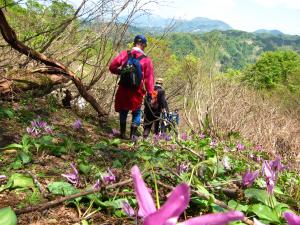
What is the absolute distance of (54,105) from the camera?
7.82 metres

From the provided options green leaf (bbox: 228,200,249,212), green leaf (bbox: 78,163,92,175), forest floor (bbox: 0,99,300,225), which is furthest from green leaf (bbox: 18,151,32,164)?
green leaf (bbox: 228,200,249,212)

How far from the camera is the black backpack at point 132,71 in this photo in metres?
6.25

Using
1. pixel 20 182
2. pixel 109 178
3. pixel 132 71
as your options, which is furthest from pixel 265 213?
pixel 132 71

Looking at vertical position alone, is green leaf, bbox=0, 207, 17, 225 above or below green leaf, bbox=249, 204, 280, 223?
above

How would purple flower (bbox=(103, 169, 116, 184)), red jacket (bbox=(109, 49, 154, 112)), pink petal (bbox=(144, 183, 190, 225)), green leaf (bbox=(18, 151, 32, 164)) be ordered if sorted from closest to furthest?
1. pink petal (bbox=(144, 183, 190, 225))
2. purple flower (bbox=(103, 169, 116, 184))
3. green leaf (bbox=(18, 151, 32, 164))
4. red jacket (bbox=(109, 49, 154, 112))

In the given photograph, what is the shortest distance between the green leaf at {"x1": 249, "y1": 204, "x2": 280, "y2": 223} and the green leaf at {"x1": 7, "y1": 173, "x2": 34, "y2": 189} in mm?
1364

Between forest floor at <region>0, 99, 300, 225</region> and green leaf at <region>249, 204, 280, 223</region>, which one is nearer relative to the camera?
green leaf at <region>249, 204, 280, 223</region>

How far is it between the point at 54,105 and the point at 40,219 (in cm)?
581

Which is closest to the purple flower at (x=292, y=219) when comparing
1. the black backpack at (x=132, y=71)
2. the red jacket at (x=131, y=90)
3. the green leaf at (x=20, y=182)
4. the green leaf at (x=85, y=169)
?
the green leaf at (x=20, y=182)

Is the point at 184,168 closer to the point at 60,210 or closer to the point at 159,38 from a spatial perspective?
the point at 60,210

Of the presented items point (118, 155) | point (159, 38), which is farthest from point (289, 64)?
point (118, 155)

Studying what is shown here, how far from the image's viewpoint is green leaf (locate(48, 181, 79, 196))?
2.51 meters

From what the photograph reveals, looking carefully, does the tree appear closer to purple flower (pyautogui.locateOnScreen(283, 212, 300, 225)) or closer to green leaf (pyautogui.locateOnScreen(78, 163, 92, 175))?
green leaf (pyautogui.locateOnScreen(78, 163, 92, 175))

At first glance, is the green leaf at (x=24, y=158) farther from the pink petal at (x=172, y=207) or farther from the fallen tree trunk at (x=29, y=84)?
the fallen tree trunk at (x=29, y=84)
